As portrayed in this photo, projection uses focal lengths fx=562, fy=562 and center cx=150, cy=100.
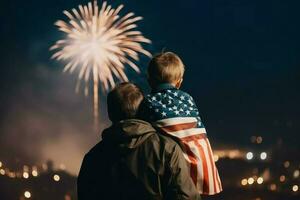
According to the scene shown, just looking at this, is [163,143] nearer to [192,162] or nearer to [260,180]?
[192,162]

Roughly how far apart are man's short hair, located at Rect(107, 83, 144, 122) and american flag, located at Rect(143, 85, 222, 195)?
0.19m

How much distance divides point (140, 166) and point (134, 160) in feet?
0.24

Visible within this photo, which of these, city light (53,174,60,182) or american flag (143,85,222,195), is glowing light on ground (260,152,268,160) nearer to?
city light (53,174,60,182)

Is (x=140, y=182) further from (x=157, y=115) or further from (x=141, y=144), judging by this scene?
(x=157, y=115)

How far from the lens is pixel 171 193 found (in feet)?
14.8

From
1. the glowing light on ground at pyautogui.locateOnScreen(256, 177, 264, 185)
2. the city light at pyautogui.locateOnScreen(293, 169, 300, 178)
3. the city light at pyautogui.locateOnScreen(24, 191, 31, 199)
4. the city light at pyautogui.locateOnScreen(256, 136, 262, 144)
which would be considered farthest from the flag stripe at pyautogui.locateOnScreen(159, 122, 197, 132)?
the city light at pyautogui.locateOnScreen(256, 136, 262, 144)

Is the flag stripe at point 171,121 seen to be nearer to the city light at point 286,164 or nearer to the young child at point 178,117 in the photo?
the young child at point 178,117

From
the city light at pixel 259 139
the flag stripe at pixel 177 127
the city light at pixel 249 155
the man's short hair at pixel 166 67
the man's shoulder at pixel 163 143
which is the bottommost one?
the city light at pixel 249 155

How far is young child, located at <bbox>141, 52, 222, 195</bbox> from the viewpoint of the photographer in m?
4.84

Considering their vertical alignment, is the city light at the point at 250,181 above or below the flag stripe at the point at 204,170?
below

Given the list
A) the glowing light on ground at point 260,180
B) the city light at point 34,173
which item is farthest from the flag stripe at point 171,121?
the glowing light on ground at point 260,180

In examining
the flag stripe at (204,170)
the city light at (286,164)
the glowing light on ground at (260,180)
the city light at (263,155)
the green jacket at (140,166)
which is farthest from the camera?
the city light at (263,155)

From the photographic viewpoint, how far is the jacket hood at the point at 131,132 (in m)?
4.53

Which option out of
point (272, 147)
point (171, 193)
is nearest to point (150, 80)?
point (171, 193)
